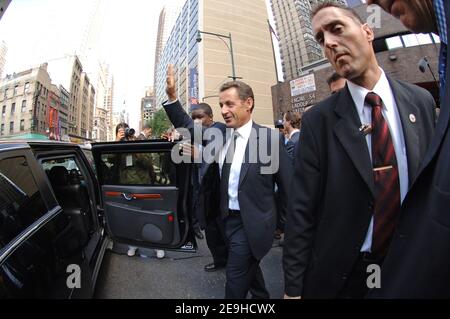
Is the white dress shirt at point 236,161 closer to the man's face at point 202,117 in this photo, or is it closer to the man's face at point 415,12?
the man's face at point 415,12

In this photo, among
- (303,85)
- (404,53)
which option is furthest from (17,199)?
(303,85)

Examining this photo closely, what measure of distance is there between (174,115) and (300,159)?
173cm

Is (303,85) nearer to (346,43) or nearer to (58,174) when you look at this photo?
(58,174)

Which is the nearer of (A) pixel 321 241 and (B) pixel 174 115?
(A) pixel 321 241

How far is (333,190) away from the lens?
106 cm

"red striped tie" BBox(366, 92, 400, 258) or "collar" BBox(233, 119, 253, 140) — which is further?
"collar" BBox(233, 119, 253, 140)

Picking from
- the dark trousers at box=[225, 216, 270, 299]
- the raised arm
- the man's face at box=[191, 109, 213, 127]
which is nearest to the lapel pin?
the dark trousers at box=[225, 216, 270, 299]

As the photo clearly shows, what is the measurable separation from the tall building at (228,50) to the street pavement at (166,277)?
4423 cm

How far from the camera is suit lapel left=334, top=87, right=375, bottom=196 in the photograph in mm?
1003

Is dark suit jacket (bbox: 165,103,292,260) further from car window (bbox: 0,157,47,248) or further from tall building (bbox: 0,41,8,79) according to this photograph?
tall building (bbox: 0,41,8,79)

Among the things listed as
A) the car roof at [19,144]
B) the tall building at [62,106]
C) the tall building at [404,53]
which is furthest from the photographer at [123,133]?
the tall building at [404,53]

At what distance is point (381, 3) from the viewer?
824 mm

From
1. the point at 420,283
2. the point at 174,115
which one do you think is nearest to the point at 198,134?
the point at 174,115

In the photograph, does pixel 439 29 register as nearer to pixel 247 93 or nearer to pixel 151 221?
pixel 247 93
